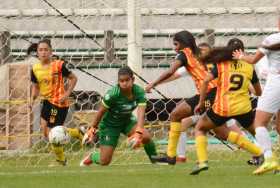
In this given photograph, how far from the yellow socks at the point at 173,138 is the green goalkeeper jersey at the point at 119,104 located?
22.3 inches

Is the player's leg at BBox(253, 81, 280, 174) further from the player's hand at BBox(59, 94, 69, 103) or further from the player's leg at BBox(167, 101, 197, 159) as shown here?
the player's hand at BBox(59, 94, 69, 103)

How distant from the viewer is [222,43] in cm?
1540

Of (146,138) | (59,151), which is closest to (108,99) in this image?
(146,138)

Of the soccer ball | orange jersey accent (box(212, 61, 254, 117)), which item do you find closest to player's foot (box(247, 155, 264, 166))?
orange jersey accent (box(212, 61, 254, 117))

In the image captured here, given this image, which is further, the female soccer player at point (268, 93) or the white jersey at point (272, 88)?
the white jersey at point (272, 88)

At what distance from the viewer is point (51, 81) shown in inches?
533

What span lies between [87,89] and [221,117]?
5.80 m

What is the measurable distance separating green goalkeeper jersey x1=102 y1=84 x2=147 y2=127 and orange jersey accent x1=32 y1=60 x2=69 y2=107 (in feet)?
5.34

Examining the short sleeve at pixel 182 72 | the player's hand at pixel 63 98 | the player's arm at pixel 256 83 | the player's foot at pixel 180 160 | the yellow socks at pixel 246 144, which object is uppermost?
the short sleeve at pixel 182 72

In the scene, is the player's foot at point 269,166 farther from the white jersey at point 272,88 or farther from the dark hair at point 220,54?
the dark hair at point 220,54

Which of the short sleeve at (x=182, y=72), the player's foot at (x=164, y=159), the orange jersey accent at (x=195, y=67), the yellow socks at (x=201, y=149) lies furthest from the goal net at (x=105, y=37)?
the yellow socks at (x=201, y=149)

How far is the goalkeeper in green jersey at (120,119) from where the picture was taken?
1104cm

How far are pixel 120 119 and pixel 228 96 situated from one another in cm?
202

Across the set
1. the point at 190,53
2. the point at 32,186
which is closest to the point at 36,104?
the point at 190,53
